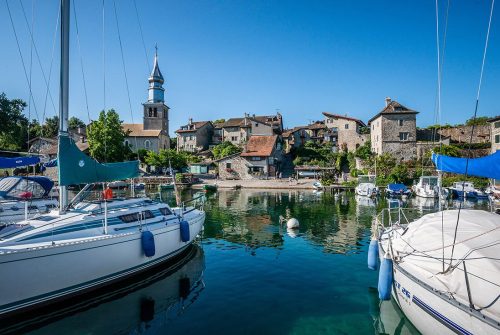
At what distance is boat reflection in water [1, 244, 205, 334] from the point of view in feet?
29.8

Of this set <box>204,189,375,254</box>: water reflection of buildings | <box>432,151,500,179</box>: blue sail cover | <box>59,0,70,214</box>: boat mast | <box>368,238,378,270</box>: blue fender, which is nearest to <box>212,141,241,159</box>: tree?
<box>204,189,375,254</box>: water reflection of buildings

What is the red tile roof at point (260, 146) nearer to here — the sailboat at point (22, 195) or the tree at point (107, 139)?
the tree at point (107, 139)

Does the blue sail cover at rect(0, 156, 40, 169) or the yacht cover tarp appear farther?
the blue sail cover at rect(0, 156, 40, 169)

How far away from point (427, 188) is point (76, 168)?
4170 cm

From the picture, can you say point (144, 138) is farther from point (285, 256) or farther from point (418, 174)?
point (285, 256)

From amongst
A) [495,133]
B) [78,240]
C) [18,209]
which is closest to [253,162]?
[495,133]

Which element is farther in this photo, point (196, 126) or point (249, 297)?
point (196, 126)

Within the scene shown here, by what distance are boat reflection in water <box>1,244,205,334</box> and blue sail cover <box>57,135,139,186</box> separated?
430 cm

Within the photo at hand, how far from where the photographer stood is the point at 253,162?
6359cm

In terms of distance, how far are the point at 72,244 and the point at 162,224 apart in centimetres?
442

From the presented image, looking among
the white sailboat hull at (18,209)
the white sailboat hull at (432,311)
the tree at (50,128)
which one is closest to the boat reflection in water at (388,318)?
the white sailboat hull at (432,311)

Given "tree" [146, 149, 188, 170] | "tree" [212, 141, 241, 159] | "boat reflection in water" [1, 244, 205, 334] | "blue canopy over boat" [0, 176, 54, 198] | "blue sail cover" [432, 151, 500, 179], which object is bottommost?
"boat reflection in water" [1, 244, 205, 334]

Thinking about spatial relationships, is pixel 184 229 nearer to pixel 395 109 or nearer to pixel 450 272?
pixel 450 272

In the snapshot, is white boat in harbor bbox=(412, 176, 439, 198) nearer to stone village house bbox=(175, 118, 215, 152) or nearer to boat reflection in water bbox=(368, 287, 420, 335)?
boat reflection in water bbox=(368, 287, 420, 335)
